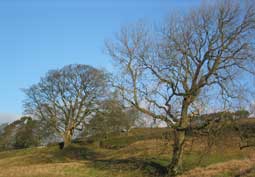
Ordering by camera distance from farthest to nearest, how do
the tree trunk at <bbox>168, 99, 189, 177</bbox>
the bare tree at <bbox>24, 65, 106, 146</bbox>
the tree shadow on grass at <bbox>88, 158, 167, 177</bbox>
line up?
the bare tree at <bbox>24, 65, 106, 146</bbox>
the tree shadow on grass at <bbox>88, 158, 167, 177</bbox>
the tree trunk at <bbox>168, 99, 189, 177</bbox>

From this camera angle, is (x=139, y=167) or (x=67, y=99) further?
(x=67, y=99)

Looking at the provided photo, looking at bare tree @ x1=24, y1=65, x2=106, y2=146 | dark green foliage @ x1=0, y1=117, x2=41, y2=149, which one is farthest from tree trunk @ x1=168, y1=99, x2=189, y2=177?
dark green foliage @ x1=0, y1=117, x2=41, y2=149

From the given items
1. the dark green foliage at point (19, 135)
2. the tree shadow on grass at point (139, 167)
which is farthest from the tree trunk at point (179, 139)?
the dark green foliage at point (19, 135)

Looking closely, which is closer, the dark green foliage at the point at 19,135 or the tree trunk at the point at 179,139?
the tree trunk at the point at 179,139

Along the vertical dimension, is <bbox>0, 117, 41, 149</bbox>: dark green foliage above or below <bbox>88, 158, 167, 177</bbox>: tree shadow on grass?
above

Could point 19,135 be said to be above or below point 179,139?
above

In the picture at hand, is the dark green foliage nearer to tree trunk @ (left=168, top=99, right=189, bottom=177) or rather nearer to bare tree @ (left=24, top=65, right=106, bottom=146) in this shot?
bare tree @ (left=24, top=65, right=106, bottom=146)

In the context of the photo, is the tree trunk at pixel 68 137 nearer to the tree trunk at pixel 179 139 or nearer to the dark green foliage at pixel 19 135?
the dark green foliage at pixel 19 135

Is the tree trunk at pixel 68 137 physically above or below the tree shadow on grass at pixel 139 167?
above

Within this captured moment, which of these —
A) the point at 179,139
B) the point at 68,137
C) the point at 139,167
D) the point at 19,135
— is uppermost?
the point at 19,135

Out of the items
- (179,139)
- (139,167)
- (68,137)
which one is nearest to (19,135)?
(68,137)

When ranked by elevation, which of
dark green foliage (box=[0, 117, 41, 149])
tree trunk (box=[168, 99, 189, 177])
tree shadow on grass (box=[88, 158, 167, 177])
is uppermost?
dark green foliage (box=[0, 117, 41, 149])

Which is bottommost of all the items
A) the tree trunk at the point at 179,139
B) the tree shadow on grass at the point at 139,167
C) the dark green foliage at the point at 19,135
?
the tree shadow on grass at the point at 139,167

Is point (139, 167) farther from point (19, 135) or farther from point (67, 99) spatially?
point (19, 135)
